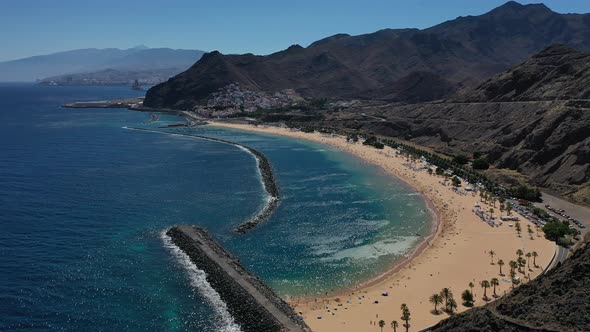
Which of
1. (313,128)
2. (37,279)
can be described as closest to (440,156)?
(313,128)

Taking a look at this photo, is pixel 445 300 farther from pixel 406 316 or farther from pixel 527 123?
pixel 527 123

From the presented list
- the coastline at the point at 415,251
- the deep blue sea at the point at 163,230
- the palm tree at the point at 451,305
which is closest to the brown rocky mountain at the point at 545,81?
the deep blue sea at the point at 163,230

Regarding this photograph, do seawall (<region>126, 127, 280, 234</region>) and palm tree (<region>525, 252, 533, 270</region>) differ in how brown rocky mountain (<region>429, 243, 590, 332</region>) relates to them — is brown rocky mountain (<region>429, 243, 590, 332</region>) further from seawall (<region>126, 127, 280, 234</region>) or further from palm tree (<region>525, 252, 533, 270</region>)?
seawall (<region>126, 127, 280, 234</region>)

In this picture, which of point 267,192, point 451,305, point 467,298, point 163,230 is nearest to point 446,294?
point 451,305

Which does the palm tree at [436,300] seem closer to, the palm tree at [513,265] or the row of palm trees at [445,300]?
the row of palm trees at [445,300]

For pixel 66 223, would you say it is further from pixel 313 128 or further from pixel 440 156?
pixel 313 128

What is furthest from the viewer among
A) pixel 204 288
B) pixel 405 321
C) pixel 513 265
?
pixel 513 265

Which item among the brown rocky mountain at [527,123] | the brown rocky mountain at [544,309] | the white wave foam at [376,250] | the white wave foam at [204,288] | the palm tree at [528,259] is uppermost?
the brown rocky mountain at [527,123]
